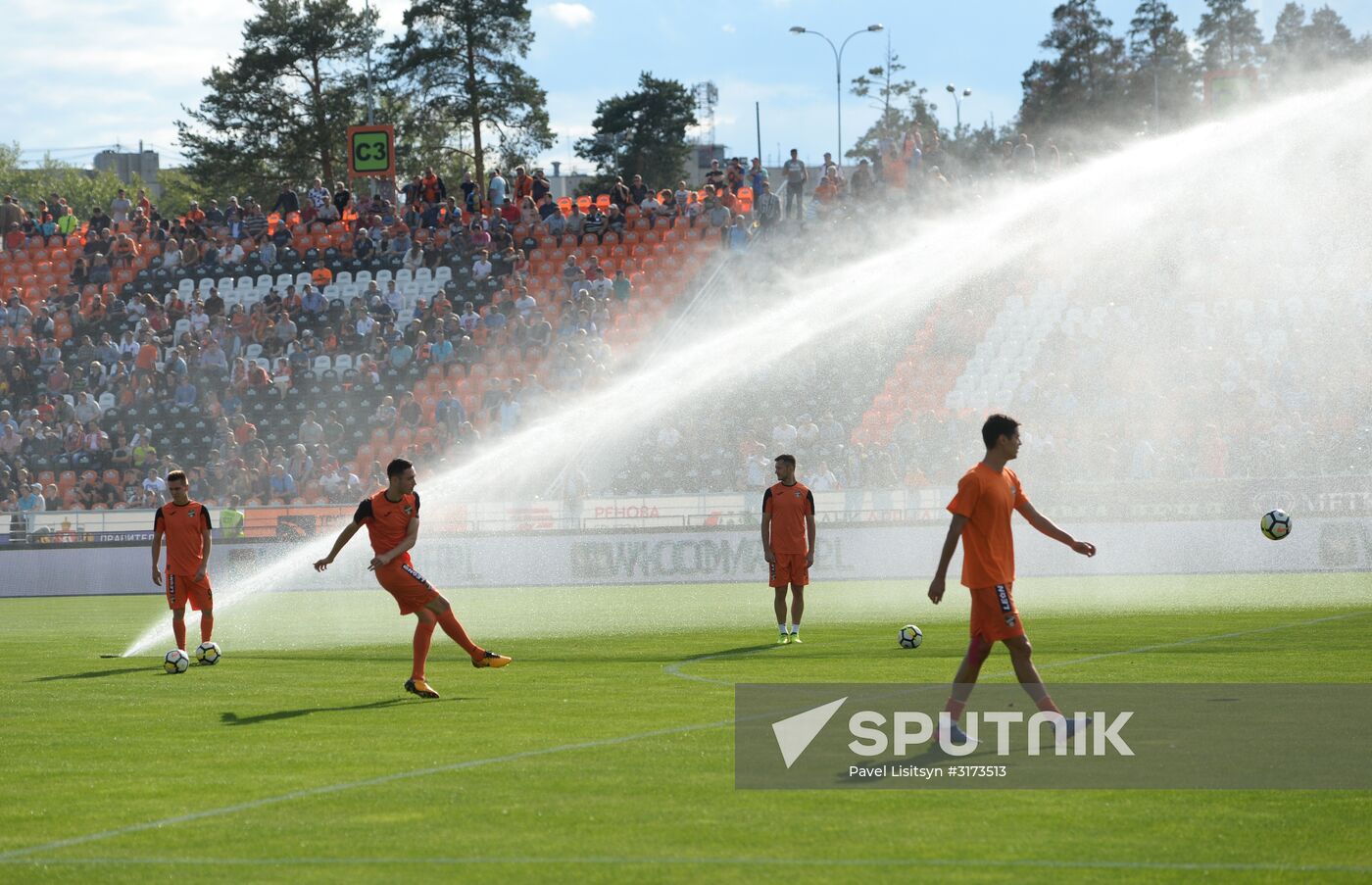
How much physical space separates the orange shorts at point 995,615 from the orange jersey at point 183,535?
10.5m

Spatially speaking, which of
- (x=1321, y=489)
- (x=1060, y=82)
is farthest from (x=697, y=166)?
(x=1321, y=489)

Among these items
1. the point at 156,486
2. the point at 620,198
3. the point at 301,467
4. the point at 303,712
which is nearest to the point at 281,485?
the point at 301,467

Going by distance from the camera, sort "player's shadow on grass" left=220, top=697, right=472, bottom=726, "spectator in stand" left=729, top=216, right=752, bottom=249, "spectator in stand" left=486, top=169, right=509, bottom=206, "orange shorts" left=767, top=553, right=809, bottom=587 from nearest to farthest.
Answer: "player's shadow on grass" left=220, top=697, right=472, bottom=726 < "orange shorts" left=767, top=553, right=809, bottom=587 < "spectator in stand" left=729, top=216, right=752, bottom=249 < "spectator in stand" left=486, top=169, right=509, bottom=206

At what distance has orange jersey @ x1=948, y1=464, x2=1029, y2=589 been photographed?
32.9ft

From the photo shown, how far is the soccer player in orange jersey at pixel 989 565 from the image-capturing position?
995 cm

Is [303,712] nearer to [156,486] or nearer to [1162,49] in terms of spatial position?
[156,486]

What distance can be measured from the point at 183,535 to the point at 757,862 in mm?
12283

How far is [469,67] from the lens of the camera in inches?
2977

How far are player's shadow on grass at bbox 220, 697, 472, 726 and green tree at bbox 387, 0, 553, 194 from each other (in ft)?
207

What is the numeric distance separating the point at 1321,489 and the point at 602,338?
16.3m

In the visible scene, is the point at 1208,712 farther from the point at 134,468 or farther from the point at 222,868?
the point at 134,468

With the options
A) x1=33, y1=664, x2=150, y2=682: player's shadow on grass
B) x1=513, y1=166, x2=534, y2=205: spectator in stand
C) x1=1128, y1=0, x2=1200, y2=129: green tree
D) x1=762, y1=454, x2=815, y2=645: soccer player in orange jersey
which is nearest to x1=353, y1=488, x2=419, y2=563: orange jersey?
x1=33, y1=664, x2=150, y2=682: player's shadow on grass
